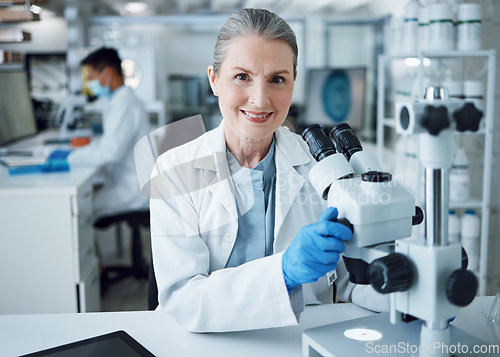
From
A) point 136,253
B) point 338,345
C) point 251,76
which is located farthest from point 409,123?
point 136,253

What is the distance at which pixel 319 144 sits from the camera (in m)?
0.91

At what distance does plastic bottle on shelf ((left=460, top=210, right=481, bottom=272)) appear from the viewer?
239 cm

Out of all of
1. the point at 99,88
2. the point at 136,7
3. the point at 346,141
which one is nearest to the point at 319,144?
the point at 346,141

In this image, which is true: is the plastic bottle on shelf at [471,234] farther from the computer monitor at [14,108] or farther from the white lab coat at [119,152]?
the computer monitor at [14,108]

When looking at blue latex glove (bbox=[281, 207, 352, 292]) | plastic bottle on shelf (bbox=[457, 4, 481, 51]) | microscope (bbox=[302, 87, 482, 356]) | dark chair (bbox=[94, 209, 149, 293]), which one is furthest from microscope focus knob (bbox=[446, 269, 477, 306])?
dark chair (bbox=[94, 209, 149, 293])

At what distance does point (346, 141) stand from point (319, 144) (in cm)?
6

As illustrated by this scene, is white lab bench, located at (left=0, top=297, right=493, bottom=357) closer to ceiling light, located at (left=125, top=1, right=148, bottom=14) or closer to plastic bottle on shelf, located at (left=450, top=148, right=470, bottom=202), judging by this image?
plastic bottle on shelf, located at (left=450, top=148, right=470, bottom=202)

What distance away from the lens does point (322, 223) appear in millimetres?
806

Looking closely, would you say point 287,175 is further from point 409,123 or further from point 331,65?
point 331,65

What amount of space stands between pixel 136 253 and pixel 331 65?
12.2 feet

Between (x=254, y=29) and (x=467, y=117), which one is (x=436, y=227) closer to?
(x=467, y=117)

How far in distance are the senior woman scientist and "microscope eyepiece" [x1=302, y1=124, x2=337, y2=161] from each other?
17cm

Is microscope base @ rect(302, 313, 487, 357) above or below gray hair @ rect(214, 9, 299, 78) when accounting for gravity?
below

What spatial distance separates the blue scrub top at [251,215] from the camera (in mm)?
1246
